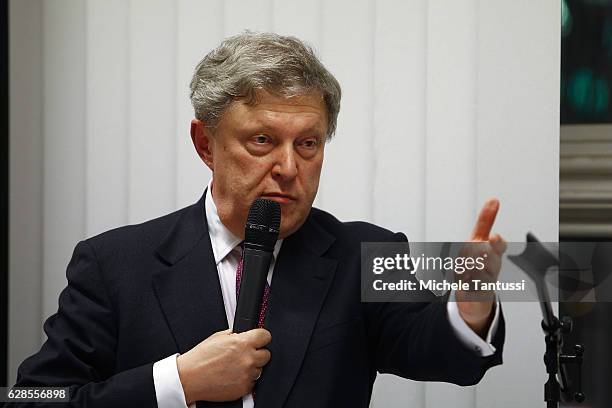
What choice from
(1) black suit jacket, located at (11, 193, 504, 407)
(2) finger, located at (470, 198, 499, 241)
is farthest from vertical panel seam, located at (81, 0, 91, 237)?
(2) finger, located at (470, 198, 499, 241)

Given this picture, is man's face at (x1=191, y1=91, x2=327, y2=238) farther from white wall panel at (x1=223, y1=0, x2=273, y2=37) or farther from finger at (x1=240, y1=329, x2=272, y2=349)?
white wall panel at (x1=223, y1=0, x2=273, y2=37)

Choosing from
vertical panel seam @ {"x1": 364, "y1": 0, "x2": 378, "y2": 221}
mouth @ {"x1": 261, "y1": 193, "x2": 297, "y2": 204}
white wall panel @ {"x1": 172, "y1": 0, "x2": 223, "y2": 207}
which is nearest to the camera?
mouth @ {"x1": 261, "y1": 193, "x2": 297, "y2": 204}

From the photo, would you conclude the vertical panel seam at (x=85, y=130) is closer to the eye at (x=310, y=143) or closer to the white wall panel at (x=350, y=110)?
the white wall panel at (x=350, y=110)

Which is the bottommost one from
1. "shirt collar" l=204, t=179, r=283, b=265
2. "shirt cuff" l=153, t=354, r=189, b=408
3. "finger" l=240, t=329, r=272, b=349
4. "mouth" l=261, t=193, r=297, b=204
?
"shirt cuff" l=153, t=354, r=189, b=408

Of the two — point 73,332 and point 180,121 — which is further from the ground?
point 180,121

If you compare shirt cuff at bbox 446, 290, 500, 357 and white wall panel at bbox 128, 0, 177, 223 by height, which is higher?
white wall panel at bbox 128, 0, 177, 223

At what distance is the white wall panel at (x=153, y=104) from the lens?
88.7 inches

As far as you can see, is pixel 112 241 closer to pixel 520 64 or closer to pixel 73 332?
pixel 73 332

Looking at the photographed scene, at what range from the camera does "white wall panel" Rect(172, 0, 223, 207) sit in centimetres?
222

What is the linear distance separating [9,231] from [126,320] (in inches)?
38.4

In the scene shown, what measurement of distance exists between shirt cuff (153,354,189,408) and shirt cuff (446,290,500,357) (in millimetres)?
513

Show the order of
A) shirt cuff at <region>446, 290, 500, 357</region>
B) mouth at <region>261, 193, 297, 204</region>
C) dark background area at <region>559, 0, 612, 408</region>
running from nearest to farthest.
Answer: shirt cuff at <region>446, 290, 500, 357</region>, mouth at <region>261, 193, 297, 204</region>, dark background area at <region>559, 0, 612, 408</region>

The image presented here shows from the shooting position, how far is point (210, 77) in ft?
5.13

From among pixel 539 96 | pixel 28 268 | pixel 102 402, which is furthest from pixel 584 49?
pixel 28 268
